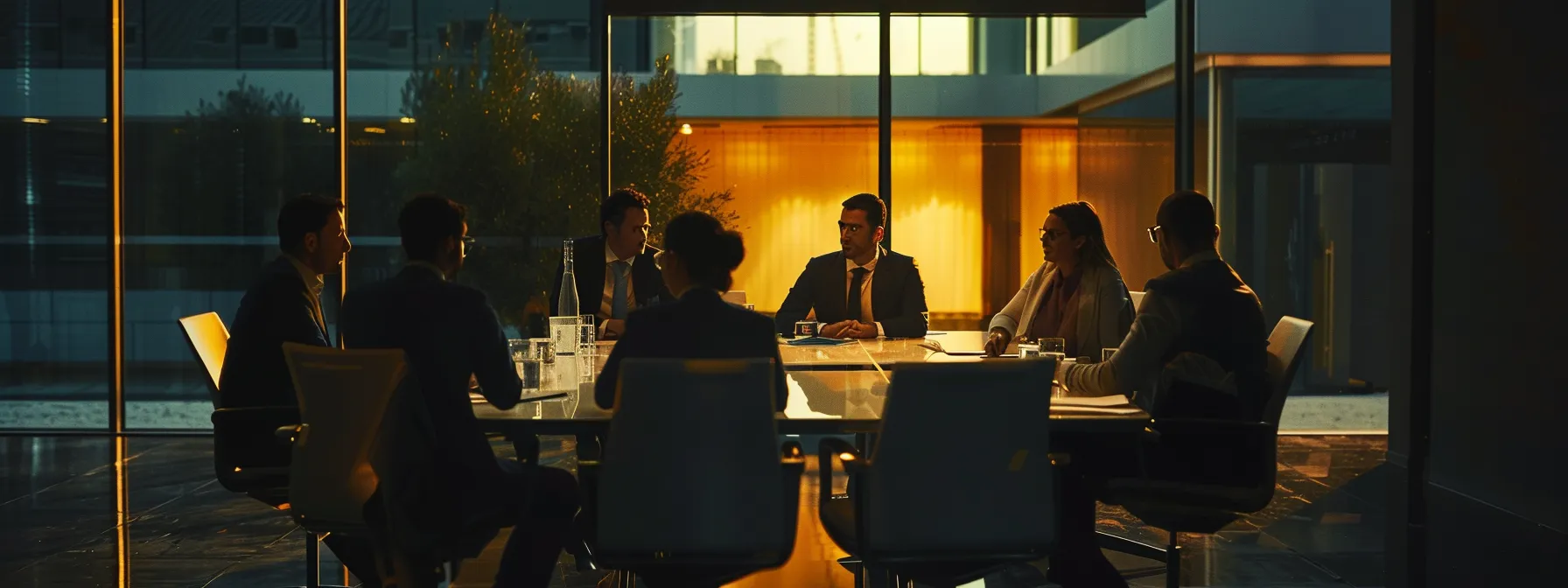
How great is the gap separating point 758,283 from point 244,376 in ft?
14.0

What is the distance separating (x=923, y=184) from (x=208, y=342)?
14.7ft

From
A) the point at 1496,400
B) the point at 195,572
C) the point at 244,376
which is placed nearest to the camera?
the point at 244,376

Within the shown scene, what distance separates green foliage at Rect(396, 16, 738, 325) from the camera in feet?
25.7

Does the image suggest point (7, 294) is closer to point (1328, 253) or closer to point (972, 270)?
point (972, 270)

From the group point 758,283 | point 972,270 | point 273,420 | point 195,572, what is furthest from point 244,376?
point 972,270

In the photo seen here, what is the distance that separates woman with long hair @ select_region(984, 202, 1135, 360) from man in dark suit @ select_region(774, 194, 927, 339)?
93 cm

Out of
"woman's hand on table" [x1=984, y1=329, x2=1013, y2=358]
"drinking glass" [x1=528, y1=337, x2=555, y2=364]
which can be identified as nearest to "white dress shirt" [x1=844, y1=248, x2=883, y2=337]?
"woman's hand on table" [x1=984, y1=329, x2=1013, y2=358]

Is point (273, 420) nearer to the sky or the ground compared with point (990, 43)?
nearer to the ground

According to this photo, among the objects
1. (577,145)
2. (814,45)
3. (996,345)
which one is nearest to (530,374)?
(996,345)

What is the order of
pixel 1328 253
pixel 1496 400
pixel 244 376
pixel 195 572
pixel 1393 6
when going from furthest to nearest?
pixel 1328 253, pixel 1393 6, pixel 1496 400, pixel 195 572, pixel 244 376

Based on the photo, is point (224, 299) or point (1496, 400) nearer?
point (1496, 400)

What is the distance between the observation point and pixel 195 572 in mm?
4730

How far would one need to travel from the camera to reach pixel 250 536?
5.32 meters

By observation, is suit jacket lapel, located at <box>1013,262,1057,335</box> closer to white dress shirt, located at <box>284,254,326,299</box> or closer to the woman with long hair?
the woman with long hair
